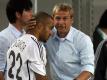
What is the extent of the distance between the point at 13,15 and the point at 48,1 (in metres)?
2.05

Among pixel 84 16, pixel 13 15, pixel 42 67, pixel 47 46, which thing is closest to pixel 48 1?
pixel 84 16

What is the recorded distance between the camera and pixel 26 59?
2.93 meters

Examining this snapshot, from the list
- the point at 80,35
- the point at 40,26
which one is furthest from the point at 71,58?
the point at 40,26

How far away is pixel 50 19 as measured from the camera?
10.3 feet

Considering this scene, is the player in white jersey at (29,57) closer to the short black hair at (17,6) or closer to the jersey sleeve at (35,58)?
the jersey sleeve at (35,58)

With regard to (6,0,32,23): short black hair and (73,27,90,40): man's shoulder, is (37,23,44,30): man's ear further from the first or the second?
(73,27,90,40): man's shoulder

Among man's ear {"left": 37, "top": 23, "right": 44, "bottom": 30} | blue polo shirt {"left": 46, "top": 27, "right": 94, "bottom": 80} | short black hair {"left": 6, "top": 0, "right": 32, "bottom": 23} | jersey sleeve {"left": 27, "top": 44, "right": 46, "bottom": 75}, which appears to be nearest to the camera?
A: jersey sleeve {"left": 27, "top": 44, "right": 46, "bottom": 75}

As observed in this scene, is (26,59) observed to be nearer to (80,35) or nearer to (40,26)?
(40,26)

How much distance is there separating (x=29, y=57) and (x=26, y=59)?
0.09 ft

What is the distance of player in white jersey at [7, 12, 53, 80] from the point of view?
115 inches

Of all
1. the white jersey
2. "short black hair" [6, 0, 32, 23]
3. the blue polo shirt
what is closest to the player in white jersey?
the white jersey

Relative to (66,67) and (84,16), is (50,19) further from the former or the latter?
(84,16)

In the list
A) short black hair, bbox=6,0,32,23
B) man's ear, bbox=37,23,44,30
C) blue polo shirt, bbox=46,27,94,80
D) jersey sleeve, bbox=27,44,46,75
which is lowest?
blue polo shirt, bbox=46,27,94,80

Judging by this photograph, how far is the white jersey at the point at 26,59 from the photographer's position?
293cm
